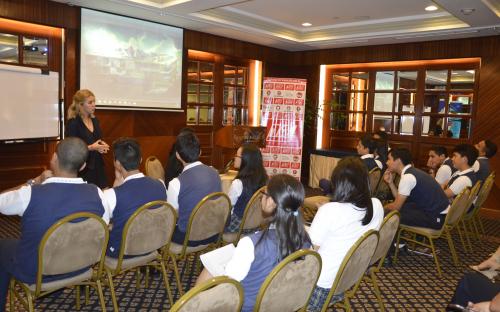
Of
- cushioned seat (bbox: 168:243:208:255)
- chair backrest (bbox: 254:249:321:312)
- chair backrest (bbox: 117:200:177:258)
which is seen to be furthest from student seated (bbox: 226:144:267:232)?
chair backrest (bbox: 254:249:321:312)

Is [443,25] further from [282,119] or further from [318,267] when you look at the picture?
[318,267]

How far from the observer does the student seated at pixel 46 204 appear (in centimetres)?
211

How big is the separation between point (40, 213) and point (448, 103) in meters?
7.05

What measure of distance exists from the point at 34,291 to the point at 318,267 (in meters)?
1.53

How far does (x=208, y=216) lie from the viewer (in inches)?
114

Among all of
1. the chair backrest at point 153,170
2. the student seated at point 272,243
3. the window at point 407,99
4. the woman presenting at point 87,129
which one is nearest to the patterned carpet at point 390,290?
the chair backrest at point 153,170

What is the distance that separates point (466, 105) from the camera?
23.3 feet

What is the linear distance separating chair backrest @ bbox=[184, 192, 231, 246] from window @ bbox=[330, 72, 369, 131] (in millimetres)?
6001

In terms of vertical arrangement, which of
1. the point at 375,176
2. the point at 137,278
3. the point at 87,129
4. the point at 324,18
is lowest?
the point at 137,278

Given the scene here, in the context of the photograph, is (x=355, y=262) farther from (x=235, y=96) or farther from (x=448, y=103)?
(x=235, y=96)

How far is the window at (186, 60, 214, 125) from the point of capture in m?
7.48

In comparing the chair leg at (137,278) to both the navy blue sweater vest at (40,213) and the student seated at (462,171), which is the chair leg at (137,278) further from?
the student seated at (462,171)

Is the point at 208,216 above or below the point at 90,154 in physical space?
below

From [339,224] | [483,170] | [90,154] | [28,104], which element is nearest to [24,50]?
[28,104]
